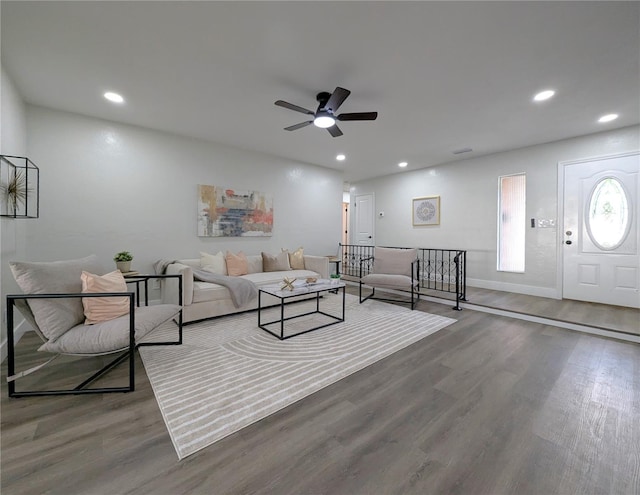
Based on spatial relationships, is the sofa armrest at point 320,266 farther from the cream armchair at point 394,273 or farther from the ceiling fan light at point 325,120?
the ceiling fan light at point 325,120

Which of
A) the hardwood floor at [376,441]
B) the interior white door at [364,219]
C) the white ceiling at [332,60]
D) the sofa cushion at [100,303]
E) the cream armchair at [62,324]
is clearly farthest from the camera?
the interior white door at [364,219]

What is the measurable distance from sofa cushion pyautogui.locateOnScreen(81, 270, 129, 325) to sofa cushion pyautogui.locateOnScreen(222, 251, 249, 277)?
1.97 metres

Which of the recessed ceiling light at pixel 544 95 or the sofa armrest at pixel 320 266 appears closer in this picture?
the recessed ceiling light at pixel 544 95

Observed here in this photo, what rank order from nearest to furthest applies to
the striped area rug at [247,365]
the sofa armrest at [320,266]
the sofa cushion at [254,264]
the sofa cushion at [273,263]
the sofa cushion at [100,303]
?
the striped area rug at [247,365], the sofa cushion at [100,303], the sofa cushion at [254,264], the sofa cushion at [273,263], the sofa armrest at [320,266]

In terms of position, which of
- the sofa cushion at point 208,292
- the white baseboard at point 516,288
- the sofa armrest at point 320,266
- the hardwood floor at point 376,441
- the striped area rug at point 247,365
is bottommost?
the hardwood floor at point 376,441

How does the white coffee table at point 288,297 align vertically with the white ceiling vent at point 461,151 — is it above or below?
below

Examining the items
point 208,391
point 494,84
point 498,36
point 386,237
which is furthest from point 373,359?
point 386,237

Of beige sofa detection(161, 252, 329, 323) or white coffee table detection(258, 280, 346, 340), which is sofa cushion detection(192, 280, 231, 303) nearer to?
A: beige sofa detection(161, 252, 329, 323)

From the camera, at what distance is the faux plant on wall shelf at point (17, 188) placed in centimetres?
248

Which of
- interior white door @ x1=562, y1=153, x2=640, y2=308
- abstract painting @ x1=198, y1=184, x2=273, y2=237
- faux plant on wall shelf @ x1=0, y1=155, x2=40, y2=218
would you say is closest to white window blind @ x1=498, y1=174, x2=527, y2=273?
interior white door @ x1=562, y1=153, x2=640, y2=308

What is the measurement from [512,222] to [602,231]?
1220 millimetres

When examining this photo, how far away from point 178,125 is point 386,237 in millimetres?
5272

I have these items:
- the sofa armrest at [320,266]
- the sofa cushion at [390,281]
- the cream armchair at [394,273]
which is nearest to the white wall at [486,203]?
the cream armchair at [394,273]

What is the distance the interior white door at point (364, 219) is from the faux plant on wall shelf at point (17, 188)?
6490mm
